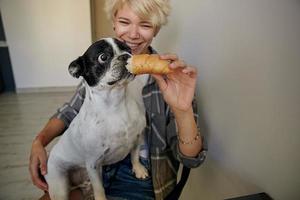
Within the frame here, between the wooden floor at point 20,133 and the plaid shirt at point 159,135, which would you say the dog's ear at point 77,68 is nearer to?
the plaid shirt at point 159,135

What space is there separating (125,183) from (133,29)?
514 mm

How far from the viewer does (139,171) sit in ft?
3.37

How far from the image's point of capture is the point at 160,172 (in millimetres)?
1032

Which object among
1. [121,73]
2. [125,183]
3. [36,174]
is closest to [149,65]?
[121,73]

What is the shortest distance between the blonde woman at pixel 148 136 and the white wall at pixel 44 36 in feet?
8.11

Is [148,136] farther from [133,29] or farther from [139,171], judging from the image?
[133,29]

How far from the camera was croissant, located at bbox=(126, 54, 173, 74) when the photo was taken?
74 centimetres

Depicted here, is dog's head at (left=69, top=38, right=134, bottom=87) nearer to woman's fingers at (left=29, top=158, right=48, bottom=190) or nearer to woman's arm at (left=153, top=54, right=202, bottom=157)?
woman's arm at (left=153, top=54, right=202, bottom=157)

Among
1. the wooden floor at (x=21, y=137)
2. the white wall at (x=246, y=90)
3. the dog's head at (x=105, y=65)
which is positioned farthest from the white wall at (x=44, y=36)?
the dog's head at (x=105, y=65)

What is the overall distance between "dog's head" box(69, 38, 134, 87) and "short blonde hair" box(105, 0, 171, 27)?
0.17 meters

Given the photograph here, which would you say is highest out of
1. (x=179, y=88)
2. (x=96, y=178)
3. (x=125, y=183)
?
(x=179, y=88)

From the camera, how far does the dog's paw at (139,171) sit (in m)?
1.02

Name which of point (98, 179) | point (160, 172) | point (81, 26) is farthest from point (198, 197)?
point (81, 26)

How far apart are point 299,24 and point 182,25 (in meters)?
0.61
